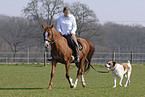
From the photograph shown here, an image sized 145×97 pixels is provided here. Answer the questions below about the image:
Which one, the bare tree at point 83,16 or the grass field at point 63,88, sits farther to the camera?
the bare tree at point 83,16

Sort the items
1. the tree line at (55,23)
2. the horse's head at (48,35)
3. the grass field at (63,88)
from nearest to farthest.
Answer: the grass field at (63,88), the horse's head at (48,35), the tree line at (55,23)

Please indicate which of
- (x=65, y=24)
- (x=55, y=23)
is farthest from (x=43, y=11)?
(x=65, y=24)

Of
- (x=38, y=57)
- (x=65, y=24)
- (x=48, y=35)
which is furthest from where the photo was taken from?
(x=38, y=57)

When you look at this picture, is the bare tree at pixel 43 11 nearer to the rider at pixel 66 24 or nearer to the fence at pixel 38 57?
the fence at pixel 38 57

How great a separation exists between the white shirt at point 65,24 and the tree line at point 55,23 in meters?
36.0

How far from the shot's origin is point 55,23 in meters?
48.1

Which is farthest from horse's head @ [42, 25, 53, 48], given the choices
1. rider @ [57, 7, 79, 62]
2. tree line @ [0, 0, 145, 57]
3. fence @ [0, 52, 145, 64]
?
tree line @ [0, 0, 145, 57]

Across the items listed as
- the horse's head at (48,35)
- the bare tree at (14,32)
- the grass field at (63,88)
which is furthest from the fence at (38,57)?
the horse's head at (48,35)

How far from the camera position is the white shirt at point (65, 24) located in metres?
10.2

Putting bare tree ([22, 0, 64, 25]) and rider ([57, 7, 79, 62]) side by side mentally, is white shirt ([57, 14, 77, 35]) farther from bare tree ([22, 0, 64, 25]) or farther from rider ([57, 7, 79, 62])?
bare tree ([22, 0, 64, 25])

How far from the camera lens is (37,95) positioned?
7645 millimetres

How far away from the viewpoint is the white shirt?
401 inches

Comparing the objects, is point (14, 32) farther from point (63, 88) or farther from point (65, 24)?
point (63, 88)

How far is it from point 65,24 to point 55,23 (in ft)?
125
